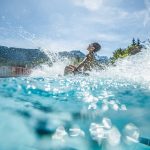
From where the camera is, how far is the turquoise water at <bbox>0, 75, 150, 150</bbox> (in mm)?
2826

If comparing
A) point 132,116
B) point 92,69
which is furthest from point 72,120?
point 92,69

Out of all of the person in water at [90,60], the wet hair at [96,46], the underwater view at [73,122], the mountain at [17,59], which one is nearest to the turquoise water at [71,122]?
the underwater view at [73,122]

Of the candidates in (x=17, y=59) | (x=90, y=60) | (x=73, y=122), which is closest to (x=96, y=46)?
(x=90, y=60)

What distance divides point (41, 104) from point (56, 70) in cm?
1522

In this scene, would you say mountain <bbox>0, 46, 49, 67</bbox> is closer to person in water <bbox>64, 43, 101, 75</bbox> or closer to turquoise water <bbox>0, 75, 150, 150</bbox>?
person in water <bbox>64, 43, 101, 75</bbox>

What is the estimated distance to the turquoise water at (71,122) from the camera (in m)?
2.83

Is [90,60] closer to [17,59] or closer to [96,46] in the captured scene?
[96,46]

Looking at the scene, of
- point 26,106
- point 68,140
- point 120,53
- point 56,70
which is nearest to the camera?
point 68,140

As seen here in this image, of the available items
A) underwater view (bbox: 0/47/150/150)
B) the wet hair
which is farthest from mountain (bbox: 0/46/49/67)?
underwater view (bbox: 0/47/150/150)

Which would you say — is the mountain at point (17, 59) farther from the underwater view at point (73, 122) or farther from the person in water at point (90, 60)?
the underwater view at point (73, 122)

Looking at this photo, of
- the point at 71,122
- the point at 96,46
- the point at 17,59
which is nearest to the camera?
the point at 71,122

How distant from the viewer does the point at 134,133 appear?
10.4 feet

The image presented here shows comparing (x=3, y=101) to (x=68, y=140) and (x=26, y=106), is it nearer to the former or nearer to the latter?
(x=26, y=106)

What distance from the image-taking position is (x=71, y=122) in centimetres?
343
